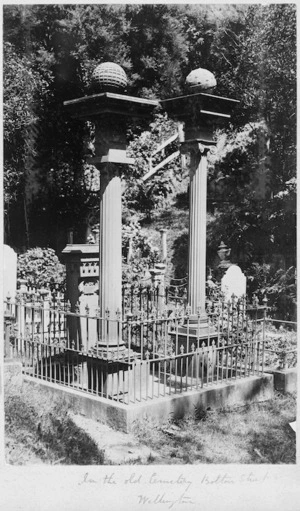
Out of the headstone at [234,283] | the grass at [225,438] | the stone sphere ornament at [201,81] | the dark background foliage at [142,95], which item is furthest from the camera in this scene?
the dark background foliage at [142,95]

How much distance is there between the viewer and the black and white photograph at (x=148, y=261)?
19.8 ft

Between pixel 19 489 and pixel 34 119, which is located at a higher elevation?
pixel 34 119

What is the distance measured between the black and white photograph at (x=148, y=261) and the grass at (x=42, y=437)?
2 centimetres

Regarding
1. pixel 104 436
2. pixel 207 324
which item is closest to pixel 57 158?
pixel 207 324

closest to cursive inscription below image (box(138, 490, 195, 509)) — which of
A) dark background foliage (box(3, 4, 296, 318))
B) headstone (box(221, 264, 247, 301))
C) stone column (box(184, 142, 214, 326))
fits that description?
stone column (box(184, 142, 214, 326))

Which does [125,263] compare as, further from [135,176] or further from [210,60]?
[210,60]

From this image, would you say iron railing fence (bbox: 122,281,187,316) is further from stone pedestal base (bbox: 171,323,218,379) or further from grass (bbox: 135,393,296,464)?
grass (bbox: 135,393,296,464)

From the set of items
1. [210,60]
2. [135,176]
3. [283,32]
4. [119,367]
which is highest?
[210,60]

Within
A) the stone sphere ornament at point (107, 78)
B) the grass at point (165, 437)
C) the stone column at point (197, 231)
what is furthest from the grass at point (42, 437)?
the stone sphere ornament at point (107, 78)

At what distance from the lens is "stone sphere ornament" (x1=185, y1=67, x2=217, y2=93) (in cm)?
868

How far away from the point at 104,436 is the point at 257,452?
5.87ft

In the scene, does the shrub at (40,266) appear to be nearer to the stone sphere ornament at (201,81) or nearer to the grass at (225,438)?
the stone sphere ornament at (201,81)

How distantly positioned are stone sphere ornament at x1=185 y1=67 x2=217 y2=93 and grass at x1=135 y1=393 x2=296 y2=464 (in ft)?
15.7

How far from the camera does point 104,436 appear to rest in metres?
6.73
